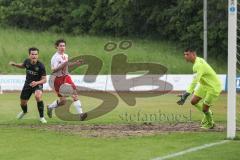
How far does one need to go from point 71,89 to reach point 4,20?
54588 millimetres

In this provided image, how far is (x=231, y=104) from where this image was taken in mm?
12242

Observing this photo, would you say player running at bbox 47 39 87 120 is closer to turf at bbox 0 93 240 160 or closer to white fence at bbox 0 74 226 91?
turf at bbox 0 93 240 160

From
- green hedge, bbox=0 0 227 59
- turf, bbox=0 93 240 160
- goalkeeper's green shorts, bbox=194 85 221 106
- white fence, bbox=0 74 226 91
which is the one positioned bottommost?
turf, bbox=0 93 240 160

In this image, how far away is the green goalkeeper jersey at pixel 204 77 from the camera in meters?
13.9

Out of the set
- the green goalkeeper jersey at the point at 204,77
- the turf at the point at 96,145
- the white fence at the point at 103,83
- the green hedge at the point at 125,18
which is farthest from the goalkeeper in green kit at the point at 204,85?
the green hedge at the point at 125,18

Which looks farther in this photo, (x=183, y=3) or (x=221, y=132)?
(x=183, y=3)

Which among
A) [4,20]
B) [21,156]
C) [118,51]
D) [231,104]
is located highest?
[4,20]

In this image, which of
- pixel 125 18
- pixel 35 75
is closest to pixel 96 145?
pixel 35 75

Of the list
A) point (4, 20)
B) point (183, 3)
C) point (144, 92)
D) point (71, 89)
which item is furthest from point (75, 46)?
point (71, 89)

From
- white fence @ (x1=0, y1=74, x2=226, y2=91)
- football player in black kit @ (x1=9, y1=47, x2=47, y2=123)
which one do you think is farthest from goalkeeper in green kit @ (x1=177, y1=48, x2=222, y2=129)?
white fence @ (x1=0, y1=74, x2=226, y2=91)

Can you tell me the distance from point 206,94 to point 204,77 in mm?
430

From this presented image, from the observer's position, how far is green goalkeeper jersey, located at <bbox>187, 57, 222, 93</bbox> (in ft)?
45.5

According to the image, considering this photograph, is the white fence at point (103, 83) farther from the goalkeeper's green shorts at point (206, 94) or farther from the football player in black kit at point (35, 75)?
the goalkeeper's green shorts at point (206, 94)

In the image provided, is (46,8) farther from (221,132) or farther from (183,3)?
(221,132)
